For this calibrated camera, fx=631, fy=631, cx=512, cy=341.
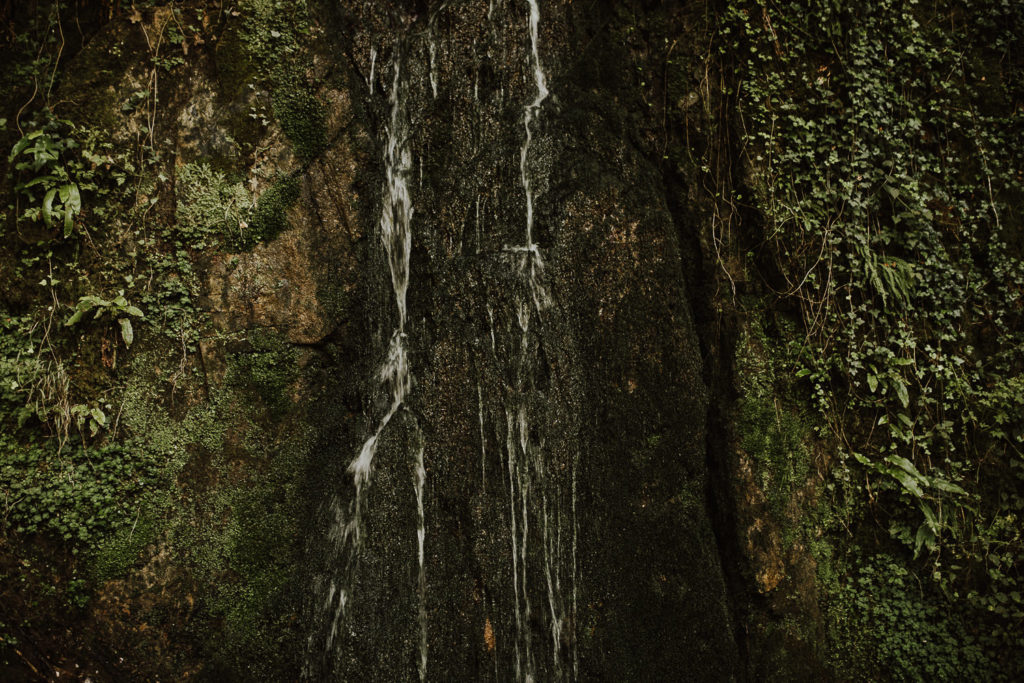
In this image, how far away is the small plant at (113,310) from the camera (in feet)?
13.8

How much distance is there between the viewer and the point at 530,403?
13.8 feet

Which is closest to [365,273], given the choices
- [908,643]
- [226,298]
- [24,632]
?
[226,298]

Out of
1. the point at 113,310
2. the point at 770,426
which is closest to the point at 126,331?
the point at 113,310

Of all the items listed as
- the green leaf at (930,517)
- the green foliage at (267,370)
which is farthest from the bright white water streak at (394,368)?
the green leaf at (930,517)

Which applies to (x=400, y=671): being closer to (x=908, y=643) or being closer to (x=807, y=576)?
(x=807, y=576)

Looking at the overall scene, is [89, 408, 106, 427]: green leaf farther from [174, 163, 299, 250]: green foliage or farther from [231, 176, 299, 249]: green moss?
[231, 176, 299, 249]: green moss

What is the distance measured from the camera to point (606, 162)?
4.55m

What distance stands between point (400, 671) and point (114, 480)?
224 centimetres

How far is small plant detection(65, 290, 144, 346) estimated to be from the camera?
13.8 ft

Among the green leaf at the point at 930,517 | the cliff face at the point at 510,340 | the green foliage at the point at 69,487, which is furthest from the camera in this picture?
the green leaf at the point at 930,517

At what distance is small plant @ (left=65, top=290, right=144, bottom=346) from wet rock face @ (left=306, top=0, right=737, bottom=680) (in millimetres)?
1572

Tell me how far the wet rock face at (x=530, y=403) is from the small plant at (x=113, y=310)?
1.57 meters

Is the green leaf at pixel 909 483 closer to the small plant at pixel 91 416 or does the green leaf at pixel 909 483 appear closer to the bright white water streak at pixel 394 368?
the bright white water streak at pixel 394 368

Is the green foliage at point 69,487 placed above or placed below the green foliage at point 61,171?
below
